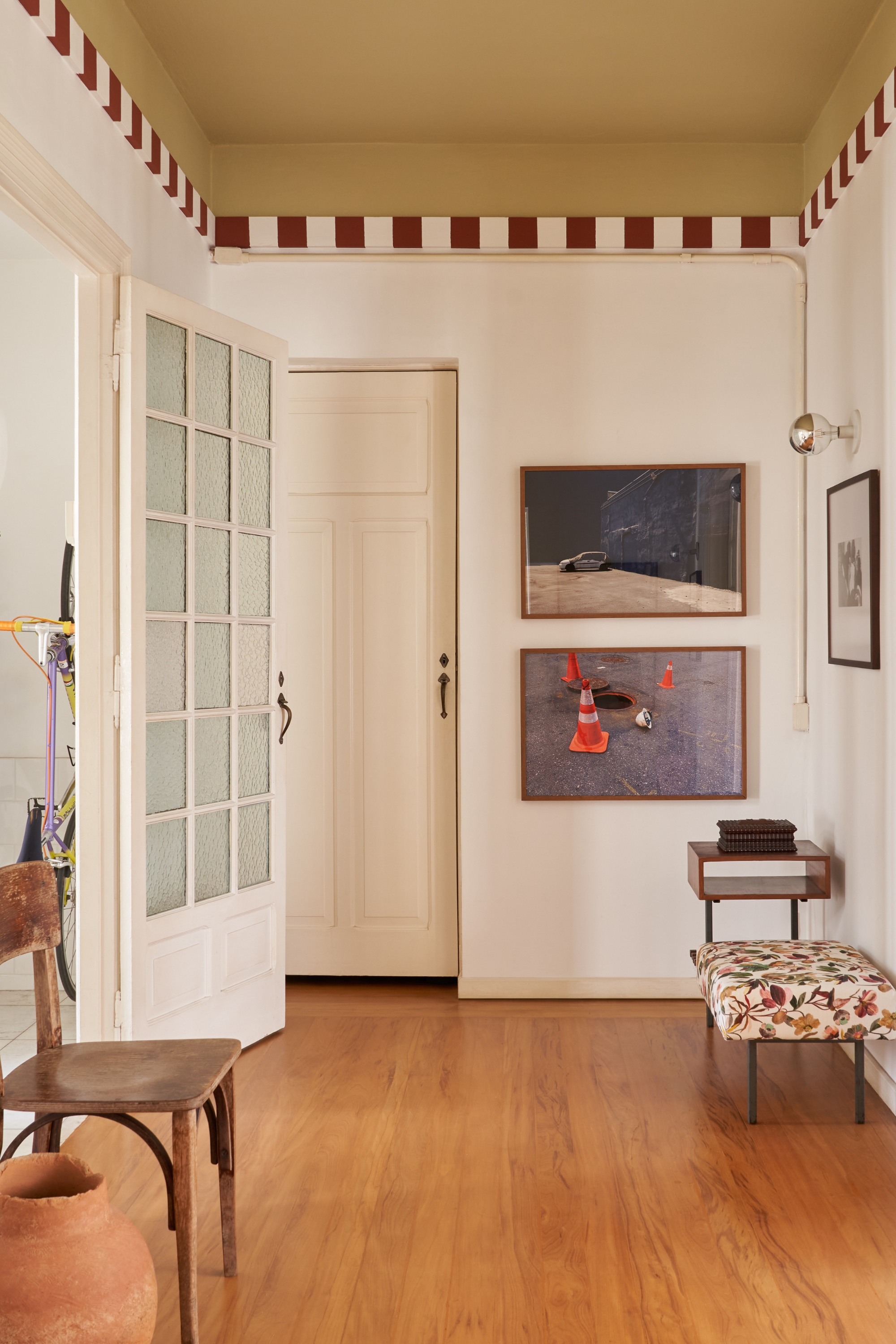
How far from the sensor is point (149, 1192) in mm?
2371

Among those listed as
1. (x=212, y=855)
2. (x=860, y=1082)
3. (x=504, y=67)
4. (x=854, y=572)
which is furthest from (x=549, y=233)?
(x=860, y=1082)

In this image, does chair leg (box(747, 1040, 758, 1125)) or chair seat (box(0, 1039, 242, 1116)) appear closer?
chair seat (box(0, 1039, 242, 1116))

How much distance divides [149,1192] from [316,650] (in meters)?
2.04

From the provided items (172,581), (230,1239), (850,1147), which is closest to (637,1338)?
(230,1239)

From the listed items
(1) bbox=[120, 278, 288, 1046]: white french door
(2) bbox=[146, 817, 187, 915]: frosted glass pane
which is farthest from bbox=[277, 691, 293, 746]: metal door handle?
(2) bbox=[146, 817, 187, 915]: frosted glass pane

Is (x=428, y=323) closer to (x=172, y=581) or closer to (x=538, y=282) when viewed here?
(x=538, y=282)

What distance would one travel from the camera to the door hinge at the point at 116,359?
2.82 meters

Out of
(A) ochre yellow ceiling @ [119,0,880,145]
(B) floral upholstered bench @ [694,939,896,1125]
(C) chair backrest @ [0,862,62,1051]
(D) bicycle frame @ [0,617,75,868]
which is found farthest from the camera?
(D) bicycle frame @ [0,617,75,868]

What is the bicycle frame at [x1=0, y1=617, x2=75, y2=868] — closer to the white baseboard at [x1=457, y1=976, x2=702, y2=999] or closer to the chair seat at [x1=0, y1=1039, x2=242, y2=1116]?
the white baseboard at [x1=457, y1=976, x2=702, y2=999]

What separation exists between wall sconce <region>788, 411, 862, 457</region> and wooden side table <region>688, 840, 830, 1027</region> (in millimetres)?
1323

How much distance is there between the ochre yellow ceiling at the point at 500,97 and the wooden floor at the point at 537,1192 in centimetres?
299

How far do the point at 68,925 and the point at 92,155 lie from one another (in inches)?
110

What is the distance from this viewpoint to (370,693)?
3.89m

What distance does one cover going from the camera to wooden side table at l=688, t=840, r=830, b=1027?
3199mm
